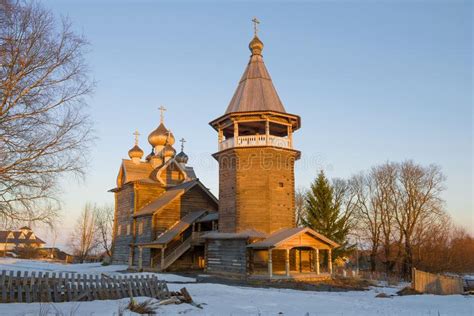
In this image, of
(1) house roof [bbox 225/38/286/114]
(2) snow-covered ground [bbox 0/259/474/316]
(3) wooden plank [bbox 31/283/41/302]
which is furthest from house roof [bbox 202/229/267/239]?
(3) wooden plank [bbox 31/283/41/302]

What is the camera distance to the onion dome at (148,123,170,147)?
4109 centimetres

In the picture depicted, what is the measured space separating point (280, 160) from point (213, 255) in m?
7.34

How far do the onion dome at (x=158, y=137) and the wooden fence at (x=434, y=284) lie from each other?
1100 inches

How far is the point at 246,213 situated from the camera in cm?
2420

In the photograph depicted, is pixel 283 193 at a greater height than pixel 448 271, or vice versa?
pixel 283 193

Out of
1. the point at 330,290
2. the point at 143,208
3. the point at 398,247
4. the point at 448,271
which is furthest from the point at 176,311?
the point at 448,271

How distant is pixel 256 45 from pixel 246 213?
12.1m

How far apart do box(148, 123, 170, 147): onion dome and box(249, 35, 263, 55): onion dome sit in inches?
631

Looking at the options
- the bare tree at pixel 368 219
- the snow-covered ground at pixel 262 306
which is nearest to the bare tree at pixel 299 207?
the bare tree at pixel 368 219

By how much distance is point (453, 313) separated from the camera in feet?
38.1

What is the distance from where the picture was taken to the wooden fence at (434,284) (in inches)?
764

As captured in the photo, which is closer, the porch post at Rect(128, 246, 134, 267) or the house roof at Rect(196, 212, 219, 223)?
the house roof at Rect(196, 212, 219, 223)

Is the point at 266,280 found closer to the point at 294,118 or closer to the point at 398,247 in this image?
the point at 294,118

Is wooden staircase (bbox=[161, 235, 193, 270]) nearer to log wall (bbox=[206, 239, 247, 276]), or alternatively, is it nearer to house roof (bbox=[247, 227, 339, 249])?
log wall (bbox=[206, 239, 247, 276])
